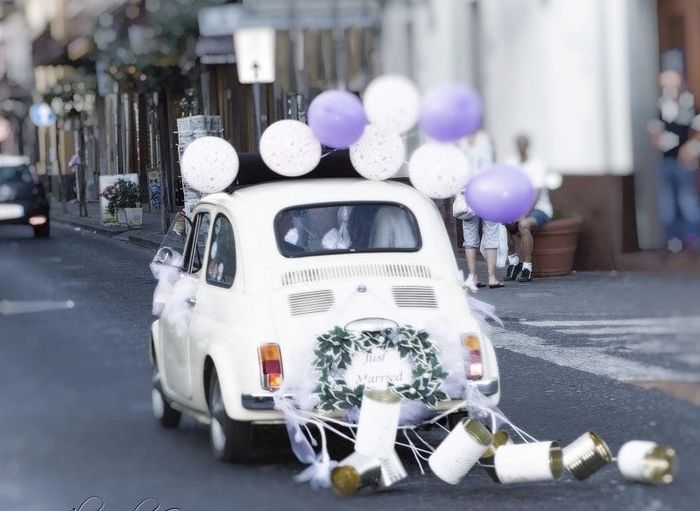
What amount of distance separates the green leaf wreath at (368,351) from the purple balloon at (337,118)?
110cm

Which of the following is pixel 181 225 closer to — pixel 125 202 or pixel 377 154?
pixel 377 154

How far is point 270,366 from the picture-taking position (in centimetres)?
790

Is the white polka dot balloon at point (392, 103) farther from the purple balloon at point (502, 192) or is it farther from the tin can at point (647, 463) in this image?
the tin can at point (647, 463)

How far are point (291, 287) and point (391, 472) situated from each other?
120 centimetres

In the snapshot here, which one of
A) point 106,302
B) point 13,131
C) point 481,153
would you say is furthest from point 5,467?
point 13,131

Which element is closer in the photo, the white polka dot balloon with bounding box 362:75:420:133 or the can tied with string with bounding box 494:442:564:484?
the can tied with string with bounding box 494:442:564:484

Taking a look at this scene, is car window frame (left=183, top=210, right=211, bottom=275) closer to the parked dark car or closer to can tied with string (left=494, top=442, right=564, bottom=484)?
can tied with string (left=494, top=442, right=564, bottom=484)

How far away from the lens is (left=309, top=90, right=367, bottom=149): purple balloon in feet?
27.2

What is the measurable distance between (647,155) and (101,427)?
172 inches

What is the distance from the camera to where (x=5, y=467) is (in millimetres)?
8383

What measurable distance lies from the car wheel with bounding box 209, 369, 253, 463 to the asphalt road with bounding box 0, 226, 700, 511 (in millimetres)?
73

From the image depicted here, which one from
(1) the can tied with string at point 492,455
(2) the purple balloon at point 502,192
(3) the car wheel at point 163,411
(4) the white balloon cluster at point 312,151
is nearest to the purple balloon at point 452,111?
(2) the purple balloon at point 502,192

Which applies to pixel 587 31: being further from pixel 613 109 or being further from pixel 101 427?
pixel 101 427

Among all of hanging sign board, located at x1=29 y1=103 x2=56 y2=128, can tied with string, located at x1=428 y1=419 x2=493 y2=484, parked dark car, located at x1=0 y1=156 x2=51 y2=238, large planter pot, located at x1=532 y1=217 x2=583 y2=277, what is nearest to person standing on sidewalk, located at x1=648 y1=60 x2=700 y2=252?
can tied with string, located at x1=428 y1=419 x2=493 y2=484
